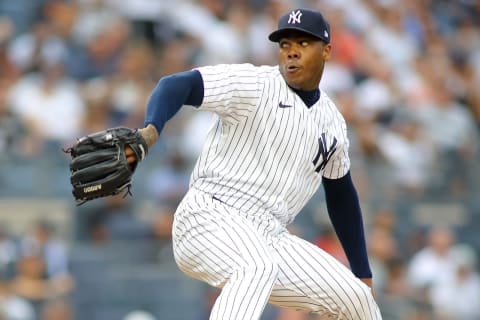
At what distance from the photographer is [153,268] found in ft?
29.2

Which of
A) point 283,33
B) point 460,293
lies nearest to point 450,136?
point 460,293


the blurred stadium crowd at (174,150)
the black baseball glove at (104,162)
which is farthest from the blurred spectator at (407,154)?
the black baseball glove at (104,162)

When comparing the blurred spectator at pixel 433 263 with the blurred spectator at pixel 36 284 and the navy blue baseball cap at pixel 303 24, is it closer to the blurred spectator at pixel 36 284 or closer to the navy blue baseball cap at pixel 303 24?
the blurred spectator at pixel 36 284

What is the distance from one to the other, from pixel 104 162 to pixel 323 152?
1168mm

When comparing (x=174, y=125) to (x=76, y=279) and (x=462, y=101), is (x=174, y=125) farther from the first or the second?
(x=462, y=101)

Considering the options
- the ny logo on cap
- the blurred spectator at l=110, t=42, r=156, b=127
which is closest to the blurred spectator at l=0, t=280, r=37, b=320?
the blurred spectator at l=110, t=42, r=156, b=127

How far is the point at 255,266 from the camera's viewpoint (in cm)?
439

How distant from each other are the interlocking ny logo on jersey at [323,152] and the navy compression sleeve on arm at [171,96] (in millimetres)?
696

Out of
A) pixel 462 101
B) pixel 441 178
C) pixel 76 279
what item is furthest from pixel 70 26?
pixel 462 101

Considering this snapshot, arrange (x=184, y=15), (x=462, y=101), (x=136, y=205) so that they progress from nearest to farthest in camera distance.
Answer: (x=136, y=205), (x=184, y=15), (x=462, y=101)

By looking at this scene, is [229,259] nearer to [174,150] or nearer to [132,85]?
[174,150]

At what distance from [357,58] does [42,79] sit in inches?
142

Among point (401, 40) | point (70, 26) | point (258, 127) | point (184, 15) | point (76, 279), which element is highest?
point (401, 40)

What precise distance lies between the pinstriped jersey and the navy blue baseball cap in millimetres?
203
